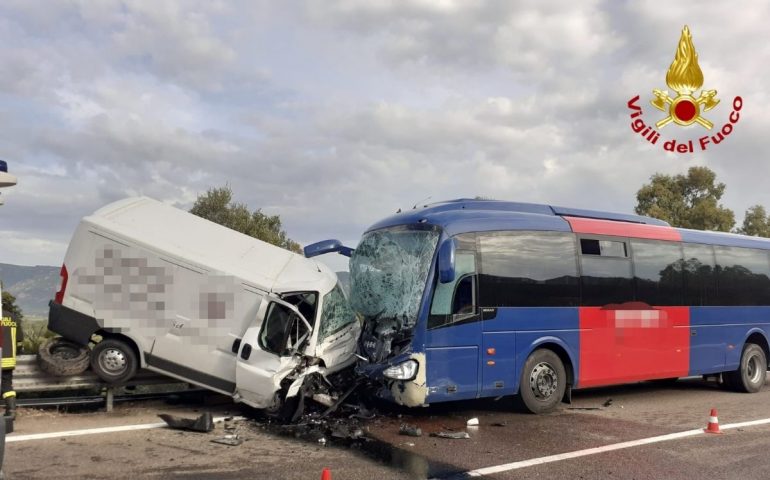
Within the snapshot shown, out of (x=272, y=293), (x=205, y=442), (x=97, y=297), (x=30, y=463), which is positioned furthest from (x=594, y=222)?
(x=30, y=463)

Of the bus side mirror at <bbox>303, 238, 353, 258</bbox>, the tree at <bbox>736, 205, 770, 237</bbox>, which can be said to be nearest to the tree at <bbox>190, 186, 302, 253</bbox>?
the bus side mirror at <bbox>303, 238, 353, 258</bbox>

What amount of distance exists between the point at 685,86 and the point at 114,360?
13.6m

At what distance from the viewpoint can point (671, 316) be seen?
11.7 metres

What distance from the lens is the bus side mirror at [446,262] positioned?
8.41 metres

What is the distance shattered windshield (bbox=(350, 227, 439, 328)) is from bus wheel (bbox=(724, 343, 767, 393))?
26.7 ft

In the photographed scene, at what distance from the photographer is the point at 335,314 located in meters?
9.45

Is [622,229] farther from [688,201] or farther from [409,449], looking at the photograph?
[688,201]

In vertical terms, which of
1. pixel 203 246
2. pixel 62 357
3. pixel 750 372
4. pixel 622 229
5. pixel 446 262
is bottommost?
pixel 750 372

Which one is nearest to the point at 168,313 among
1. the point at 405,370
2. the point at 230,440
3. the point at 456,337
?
the point at 230,440

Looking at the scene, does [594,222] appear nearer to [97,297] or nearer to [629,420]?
[629,420]

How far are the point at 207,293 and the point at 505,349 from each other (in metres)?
4.37

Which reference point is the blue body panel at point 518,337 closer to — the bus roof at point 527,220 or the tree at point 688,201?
the bus roof at point 527,220

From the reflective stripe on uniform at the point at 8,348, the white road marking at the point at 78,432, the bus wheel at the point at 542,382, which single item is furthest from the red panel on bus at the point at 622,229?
the reflective stripe on uniform at the point at 8,348

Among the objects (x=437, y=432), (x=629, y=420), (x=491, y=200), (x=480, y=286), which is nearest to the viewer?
(x=437, y=432)
